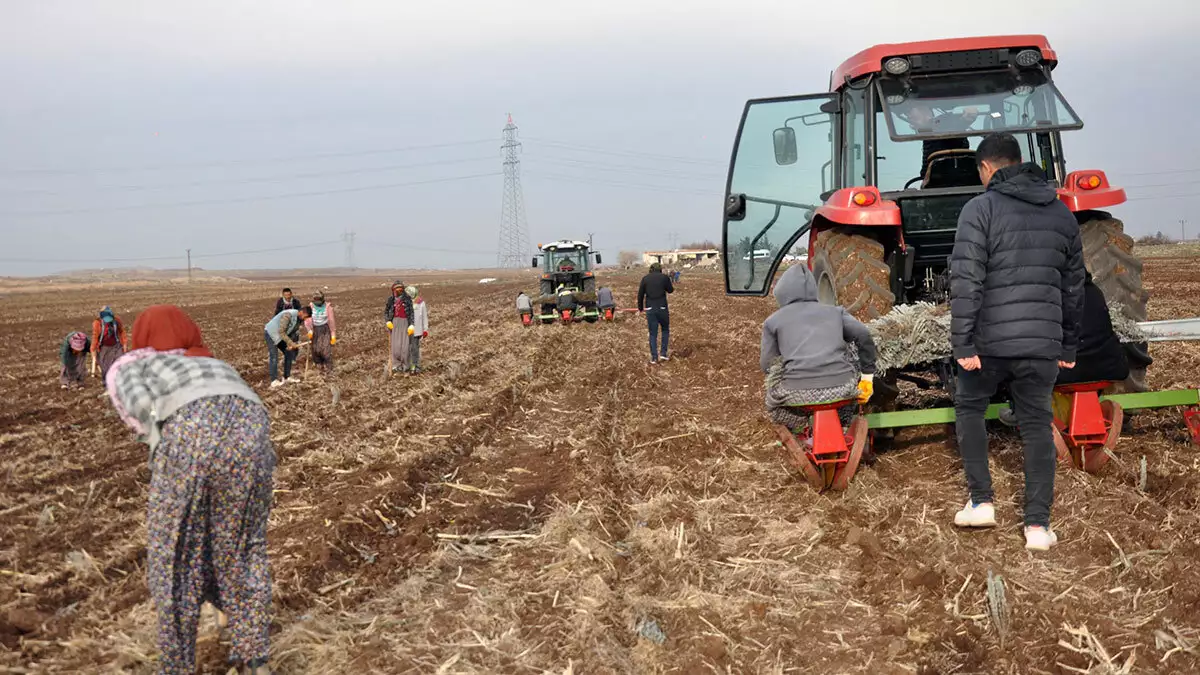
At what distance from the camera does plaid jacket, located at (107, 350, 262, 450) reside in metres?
3.42

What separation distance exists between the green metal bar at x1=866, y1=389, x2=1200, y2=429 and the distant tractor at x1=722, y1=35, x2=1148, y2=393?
17.2 inches

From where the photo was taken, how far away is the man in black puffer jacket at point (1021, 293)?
4309 mm

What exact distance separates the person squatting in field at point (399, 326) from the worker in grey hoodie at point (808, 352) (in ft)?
26.7

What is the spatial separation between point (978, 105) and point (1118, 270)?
5.09 ft

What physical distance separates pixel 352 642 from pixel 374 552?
135cm

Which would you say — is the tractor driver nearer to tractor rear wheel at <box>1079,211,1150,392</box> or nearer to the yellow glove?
tractor rear wheel at <box>1079,211,1150,392</box>

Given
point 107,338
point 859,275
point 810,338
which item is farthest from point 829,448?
point 107,338

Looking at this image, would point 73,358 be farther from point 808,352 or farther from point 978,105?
point 978,105

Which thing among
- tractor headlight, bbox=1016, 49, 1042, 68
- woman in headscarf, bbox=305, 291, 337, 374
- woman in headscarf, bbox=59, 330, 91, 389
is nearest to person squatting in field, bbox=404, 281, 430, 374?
woman in headscarf, bbox=305, 291, 337, 374

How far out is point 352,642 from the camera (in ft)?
12.6

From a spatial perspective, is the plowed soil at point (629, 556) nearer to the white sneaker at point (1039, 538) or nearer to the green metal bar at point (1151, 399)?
the white sneaker at point (1039, 538)

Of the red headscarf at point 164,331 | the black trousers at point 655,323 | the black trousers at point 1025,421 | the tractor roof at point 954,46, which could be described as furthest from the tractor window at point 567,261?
the red headscarf at point 164,331

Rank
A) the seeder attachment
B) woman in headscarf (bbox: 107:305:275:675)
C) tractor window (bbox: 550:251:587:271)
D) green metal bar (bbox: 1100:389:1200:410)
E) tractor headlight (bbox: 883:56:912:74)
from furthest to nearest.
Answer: tractor window (bbox: 550:251:587:271), tractor headlight (bbox: 883:56:912:74), green metal bar (bbox: 1100:389:1200:410), the seeder attachment, woman in headscarf (bbox: 107:305:275:675)

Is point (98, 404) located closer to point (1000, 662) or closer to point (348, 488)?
point (348, 488)
